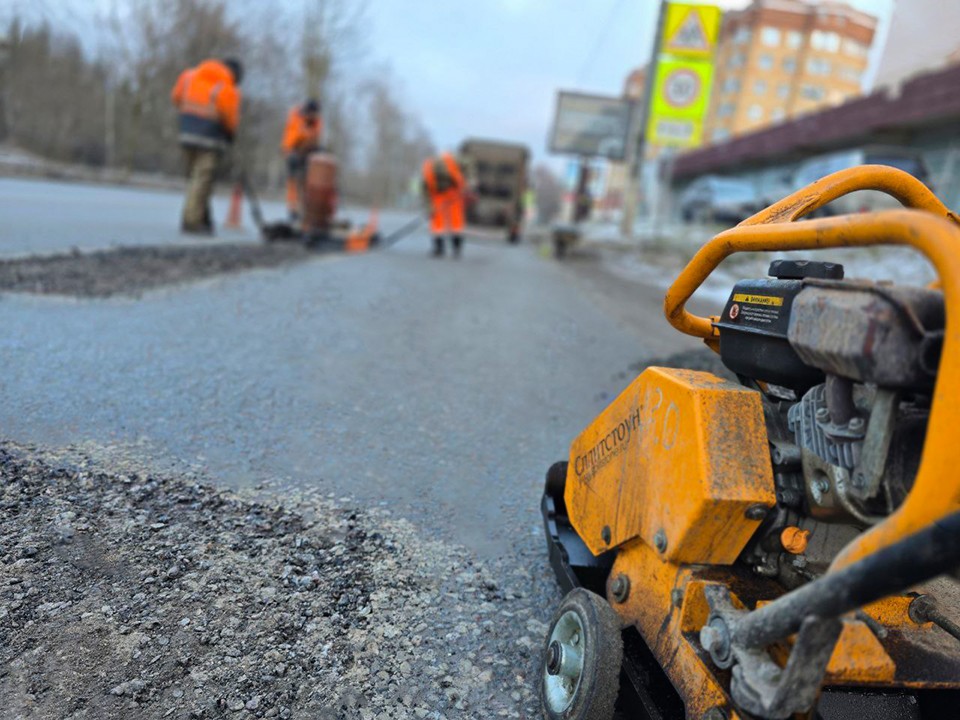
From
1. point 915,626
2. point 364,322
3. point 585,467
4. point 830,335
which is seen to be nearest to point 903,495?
point 830,335

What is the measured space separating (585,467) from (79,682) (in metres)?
1.47

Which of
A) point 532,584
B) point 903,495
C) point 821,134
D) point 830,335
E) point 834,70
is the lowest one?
point 532,584

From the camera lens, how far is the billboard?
26.6 m

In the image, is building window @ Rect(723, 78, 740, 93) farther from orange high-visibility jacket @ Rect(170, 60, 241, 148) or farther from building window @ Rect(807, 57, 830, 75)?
orange high-visibility jacket @ Rect(170, 60, 241, 148)

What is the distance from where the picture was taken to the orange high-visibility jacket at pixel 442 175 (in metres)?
11.5

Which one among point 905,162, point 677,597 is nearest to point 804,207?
point 677,597

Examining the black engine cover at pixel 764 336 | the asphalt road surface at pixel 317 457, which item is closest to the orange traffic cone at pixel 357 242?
the asphalt road surface at pixel 317 457

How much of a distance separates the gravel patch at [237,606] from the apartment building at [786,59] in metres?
76.2

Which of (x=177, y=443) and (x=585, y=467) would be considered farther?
(x=177, y=443)

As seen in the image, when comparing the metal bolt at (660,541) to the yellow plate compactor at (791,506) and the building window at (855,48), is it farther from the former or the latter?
the building window at (855,48)

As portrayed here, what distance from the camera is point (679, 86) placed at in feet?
55.6

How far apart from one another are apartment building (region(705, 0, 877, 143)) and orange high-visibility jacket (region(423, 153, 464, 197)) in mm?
67093

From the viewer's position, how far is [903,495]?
124 centimetres

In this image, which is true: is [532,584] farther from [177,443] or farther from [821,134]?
[821,134]
